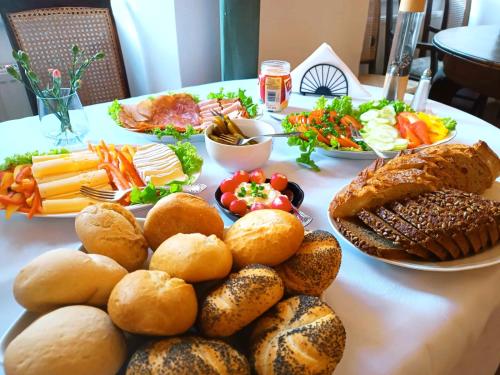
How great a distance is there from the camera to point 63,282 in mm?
519

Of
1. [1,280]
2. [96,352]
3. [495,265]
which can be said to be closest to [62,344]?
[96,352]

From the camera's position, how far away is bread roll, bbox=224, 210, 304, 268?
0.61 meters

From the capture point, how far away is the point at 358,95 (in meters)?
1.80

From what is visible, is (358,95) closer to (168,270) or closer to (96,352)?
(168,270)

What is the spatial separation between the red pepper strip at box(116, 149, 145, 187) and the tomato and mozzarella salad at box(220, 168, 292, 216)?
241 millimetres

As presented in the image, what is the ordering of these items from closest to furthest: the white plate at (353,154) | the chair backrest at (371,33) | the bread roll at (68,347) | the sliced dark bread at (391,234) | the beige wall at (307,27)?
the bread roll at (68,347)
the sliced dark bread at (391,234)
the white plate at (353,154)
the beige wall at (307,27)
the chair backrest at (371,33)

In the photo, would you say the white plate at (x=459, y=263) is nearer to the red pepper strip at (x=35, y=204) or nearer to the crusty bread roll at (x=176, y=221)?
the crusty bread roll at (x=176, y=221)

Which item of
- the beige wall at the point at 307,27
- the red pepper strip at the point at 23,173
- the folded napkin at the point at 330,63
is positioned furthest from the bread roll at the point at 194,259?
the beige wall at the point at 307,27

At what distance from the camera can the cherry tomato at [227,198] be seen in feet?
3.08

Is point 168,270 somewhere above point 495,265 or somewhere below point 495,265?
above

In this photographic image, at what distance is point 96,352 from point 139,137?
40.7 inches

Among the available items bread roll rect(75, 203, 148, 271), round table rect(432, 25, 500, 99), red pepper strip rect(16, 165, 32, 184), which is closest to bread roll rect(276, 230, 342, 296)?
bread roll rect(75, 203, 148, 271)

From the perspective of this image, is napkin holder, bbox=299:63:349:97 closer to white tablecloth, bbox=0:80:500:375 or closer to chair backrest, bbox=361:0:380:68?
white tablecloth, bbox=0:80:500:375

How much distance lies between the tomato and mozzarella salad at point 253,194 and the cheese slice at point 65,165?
381 mm
